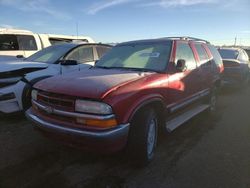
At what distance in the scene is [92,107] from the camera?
3090 mm

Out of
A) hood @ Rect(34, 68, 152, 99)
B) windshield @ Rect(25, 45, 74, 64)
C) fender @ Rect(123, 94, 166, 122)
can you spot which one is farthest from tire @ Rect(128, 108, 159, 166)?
windshield @ Rect(25, 45, 74, 64)

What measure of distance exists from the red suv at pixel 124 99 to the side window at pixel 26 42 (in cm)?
578

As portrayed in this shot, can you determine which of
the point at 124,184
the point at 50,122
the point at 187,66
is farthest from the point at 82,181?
the point at 187,66

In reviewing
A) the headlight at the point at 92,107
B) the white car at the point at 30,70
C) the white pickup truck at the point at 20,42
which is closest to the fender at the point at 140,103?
the headlight at the point at 92,107

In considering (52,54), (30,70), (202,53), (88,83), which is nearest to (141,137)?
(88,83)

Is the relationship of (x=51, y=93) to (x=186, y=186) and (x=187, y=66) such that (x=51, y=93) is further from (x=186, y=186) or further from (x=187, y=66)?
(x=187, y=66)

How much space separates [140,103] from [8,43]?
303 inches

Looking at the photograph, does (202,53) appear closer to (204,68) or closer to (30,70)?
(204,68)

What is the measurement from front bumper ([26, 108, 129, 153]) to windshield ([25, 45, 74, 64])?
138 inches

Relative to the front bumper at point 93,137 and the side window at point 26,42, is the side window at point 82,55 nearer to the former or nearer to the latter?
the side window at point 26,42

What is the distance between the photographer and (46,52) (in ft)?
23.4

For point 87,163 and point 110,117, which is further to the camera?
point 87,163

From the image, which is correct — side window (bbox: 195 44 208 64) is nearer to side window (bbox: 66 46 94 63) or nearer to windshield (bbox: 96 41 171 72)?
windshield (bbox: 96 41 171 72)

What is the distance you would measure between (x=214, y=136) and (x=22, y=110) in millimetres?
3854
